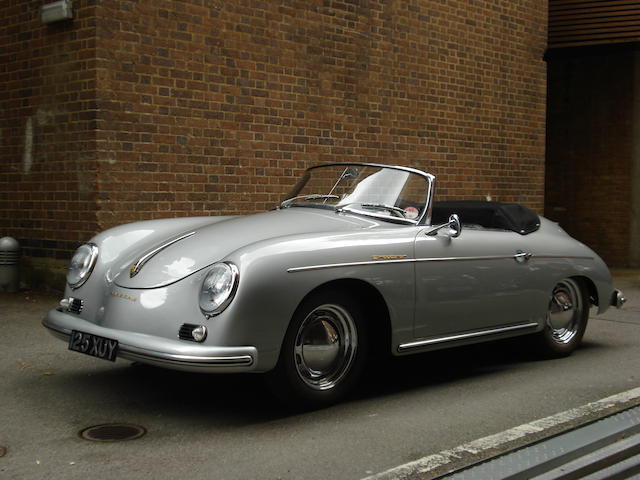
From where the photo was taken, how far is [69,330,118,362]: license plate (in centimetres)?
414

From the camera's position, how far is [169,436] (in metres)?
3.94

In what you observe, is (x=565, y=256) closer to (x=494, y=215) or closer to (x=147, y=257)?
(x=494, y=215)

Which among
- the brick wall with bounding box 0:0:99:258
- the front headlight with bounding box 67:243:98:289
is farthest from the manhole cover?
the brick wall with bounding box 0:0:99:258

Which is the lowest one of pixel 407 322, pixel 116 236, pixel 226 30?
pixel 407 322

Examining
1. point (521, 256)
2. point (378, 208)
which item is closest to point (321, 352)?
point (378, 208)

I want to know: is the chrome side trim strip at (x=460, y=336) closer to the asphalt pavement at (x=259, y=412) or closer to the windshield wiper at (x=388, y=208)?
the asphalt pavement at (x=259, y=412)

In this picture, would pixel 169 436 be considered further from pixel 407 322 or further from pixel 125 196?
pixel 125 196

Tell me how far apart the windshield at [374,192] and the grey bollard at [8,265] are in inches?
161

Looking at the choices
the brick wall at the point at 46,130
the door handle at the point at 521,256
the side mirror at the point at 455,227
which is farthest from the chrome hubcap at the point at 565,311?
the brick wall at the point at 46,130

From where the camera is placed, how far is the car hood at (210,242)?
436 centimetres

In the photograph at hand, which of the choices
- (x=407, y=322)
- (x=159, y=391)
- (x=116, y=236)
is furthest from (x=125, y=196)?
(x=407, y=322)

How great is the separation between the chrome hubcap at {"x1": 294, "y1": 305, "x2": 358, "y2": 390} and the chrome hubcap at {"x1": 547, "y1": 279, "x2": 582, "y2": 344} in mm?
1965

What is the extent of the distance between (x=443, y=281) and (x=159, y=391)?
5.81ft

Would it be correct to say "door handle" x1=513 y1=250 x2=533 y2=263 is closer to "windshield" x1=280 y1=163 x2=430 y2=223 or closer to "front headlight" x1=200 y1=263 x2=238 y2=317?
"windshield" x1=280 y1=163 x2=430 y2=223
